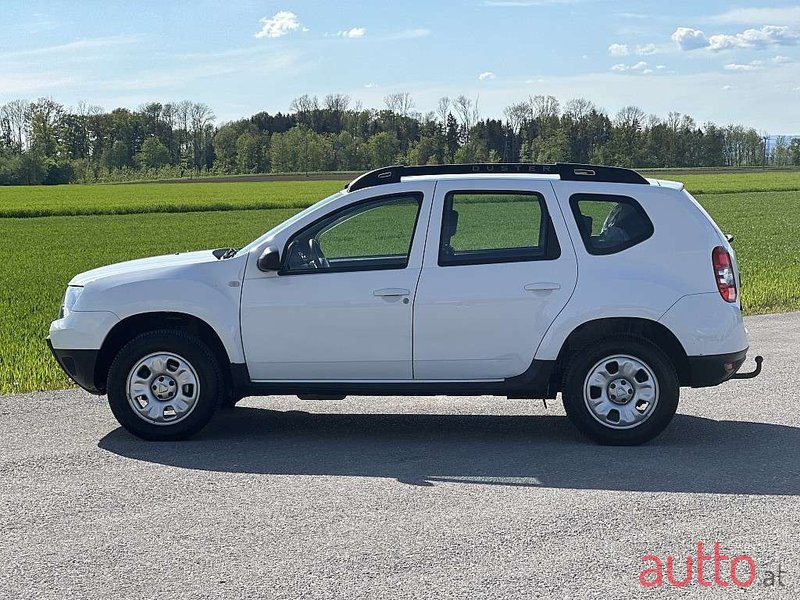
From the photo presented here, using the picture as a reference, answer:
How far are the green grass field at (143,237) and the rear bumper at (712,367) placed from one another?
568 centimetres

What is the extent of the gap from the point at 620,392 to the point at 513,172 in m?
1.73

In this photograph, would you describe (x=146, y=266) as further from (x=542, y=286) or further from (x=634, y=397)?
(x=634, y=397)

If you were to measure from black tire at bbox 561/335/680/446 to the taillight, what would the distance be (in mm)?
595

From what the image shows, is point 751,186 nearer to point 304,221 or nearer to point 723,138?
point 723,138

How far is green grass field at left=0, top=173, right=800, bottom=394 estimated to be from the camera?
14.8 metres

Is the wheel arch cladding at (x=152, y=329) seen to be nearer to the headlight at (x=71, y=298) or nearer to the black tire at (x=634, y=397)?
the headlight at (x=71, y=298)

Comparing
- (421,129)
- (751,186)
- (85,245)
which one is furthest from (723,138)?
(85,245)

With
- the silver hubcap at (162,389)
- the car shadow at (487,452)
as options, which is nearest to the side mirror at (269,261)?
the silver hubcap at (162,389)

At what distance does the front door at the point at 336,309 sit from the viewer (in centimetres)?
745

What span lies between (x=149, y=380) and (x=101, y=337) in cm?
46

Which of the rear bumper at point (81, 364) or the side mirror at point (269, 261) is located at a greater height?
the side mirror at point (269, 261)

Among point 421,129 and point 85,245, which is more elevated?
point 421,129

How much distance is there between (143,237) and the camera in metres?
39.7

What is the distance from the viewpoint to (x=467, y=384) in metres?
7.46
